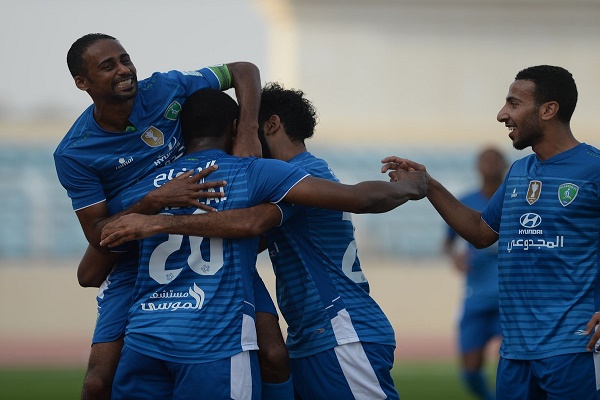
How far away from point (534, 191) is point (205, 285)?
6.25 feet

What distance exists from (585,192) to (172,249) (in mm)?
2219

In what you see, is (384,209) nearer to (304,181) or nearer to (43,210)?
(304,181)

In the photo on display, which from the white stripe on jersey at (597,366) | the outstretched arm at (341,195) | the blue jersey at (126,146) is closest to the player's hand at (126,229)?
the blue jersey at (126,146)

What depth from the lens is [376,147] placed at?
24.1 metres

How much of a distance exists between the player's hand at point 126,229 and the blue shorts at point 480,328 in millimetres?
5912

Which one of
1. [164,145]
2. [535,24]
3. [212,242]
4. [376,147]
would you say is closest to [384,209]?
[212,242]

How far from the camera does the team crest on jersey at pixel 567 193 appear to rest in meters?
5.57

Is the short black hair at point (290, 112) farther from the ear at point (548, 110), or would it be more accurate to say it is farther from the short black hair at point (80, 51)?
the ear at point (548, 110)

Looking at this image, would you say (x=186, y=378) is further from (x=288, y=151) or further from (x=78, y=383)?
(x=78, y=383)

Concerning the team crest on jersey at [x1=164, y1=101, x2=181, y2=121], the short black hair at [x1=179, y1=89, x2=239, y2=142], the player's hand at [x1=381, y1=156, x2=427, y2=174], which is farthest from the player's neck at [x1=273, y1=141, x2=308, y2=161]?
the team crest on jersey at [x1=164, y1=101, x2=181, y2=121]

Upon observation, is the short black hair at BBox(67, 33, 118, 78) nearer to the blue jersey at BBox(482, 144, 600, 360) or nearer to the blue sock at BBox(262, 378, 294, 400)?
the blue sock at BBox(262, 378, 294, 400)

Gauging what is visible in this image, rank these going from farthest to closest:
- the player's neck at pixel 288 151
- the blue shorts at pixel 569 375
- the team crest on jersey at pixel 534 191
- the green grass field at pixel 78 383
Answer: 1. the green grass field at pixel 78 383
2. the player's neck at pixel 288 151
3. the team crest on jersey at pixel 534 191
4. the blue shorts at pixel 569 375

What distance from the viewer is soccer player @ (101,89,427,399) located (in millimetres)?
5113

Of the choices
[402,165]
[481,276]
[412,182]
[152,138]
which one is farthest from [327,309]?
[481,276]
